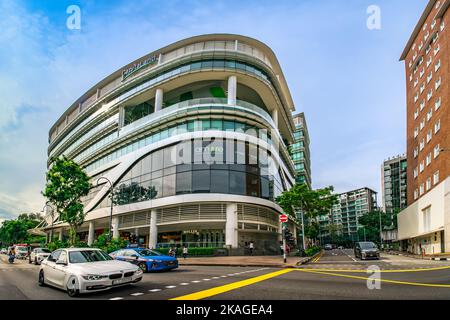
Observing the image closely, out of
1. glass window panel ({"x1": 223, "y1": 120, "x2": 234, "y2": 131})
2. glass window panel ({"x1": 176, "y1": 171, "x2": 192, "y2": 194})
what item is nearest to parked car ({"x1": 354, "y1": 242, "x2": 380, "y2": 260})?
glass window panel ({"x1": 176, "y1": 171, "x2": 192, "y2": 194})

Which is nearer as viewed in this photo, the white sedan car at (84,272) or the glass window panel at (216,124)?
the white sedan car at (84,272)

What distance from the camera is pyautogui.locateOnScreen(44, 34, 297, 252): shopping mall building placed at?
37.2m

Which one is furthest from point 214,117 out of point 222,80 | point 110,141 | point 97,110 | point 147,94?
point 97,110

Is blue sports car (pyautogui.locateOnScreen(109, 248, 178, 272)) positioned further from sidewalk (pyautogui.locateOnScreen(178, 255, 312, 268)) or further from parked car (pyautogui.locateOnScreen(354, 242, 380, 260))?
parked car (pyautogui.locateOnScreen(354, 242, 380, 260))

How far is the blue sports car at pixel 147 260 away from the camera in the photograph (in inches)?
635

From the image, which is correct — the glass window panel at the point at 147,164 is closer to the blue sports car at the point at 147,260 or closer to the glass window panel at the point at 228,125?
the glass window panel at the point at 228,125

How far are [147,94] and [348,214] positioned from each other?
5654 inches

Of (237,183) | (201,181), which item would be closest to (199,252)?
(201,181)

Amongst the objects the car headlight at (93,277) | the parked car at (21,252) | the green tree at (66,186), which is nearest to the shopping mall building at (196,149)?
the green tree at (66,186)

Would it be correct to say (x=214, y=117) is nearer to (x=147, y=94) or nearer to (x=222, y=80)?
(x=222, y=80)

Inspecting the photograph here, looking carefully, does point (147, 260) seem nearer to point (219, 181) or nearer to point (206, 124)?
point (219, 181)

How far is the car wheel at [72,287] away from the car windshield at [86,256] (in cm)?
89

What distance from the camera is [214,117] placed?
38562 millimetres

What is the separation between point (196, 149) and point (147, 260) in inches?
899
